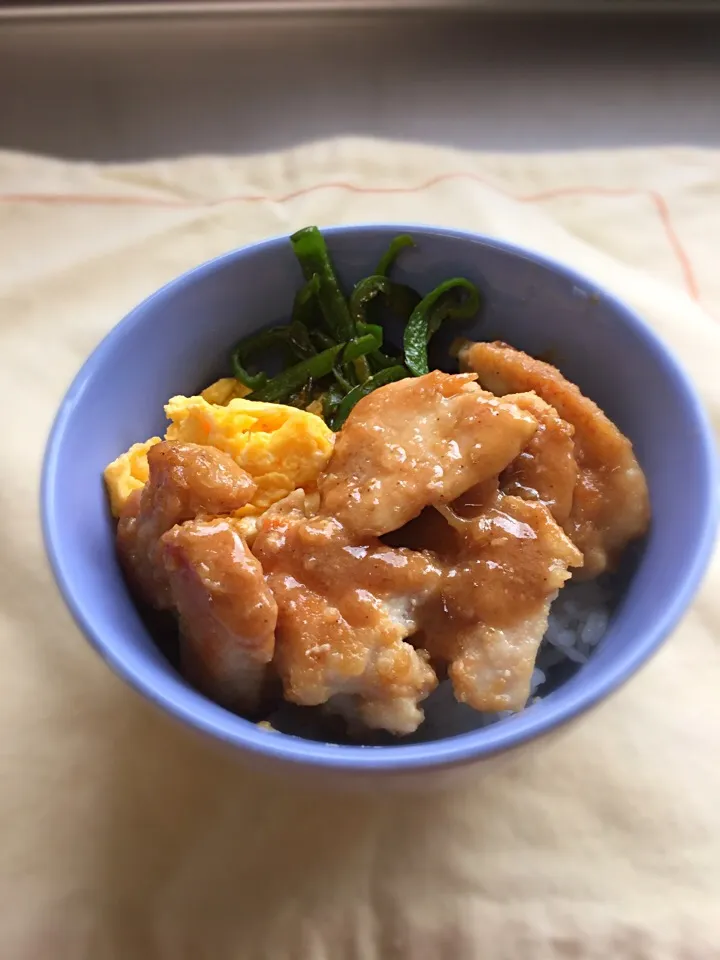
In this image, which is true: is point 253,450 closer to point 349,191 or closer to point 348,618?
point 348,618

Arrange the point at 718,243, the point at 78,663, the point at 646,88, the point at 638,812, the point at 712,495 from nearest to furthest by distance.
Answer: the point at 712,495, the point at 638,812, the point at 78,663, the point at 718,243, the point at 646,88

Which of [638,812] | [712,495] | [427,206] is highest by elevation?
[427,206]

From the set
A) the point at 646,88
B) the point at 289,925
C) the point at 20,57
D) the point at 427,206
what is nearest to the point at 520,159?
the point at 427,206

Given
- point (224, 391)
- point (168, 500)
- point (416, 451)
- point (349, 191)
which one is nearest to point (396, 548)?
point (416, 451)

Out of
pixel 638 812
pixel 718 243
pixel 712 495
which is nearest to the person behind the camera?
pixel 712 495

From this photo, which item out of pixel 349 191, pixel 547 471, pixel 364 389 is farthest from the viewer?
pixel 349 191

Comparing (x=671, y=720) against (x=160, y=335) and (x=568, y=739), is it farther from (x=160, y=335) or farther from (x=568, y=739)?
(x=160, y=335)

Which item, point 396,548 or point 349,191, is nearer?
point 396,548

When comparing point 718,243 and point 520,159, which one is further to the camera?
point 520,159
